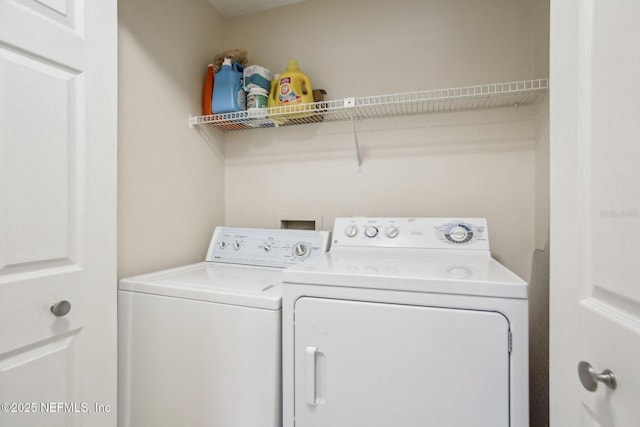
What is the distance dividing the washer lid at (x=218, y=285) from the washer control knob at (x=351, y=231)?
43 cm

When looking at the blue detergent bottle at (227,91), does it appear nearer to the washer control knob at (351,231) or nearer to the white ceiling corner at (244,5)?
the white ceiling corner at (244,5)

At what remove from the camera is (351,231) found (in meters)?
1.66

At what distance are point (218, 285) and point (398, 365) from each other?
773 millimetres

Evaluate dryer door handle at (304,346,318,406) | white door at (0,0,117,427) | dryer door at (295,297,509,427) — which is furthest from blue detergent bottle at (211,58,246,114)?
dryer door handle at (304,346,318,406)

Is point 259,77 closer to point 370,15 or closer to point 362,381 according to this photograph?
point 370,15

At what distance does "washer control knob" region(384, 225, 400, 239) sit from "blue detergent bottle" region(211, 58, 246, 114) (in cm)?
115

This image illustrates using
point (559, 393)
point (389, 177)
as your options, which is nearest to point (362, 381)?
point (559, 393)

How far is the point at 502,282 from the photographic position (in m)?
0.90

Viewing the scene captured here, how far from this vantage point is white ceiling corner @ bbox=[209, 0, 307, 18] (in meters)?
2.04

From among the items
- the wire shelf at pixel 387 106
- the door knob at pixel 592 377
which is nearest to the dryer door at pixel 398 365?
the door knob at pixel 592 377

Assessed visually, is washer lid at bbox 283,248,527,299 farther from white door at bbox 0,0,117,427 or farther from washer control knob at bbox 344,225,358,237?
white door at bbox 0,0,117,427

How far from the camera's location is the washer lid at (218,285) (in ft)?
3.74

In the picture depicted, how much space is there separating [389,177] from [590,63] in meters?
1.25

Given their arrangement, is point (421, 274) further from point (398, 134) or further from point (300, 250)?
point (398, 134)
